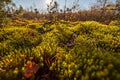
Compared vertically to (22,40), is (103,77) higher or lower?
higher

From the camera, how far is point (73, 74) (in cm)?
655

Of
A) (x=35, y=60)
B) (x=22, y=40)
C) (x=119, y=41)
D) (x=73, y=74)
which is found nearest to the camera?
(x=73, y=74)

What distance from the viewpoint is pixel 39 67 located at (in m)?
7.61

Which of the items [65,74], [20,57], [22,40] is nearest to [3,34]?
[22,40]

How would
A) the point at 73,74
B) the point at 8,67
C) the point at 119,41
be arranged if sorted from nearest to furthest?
the point at 73,74 < the point at 8,67 < the point at 119,41

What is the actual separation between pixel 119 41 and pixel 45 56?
556 cm

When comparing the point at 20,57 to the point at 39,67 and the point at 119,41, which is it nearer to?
the point at 39,67

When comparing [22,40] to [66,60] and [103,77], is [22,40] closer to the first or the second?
[66,60]

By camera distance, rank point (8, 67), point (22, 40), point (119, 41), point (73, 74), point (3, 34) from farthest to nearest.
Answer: point (3, 34)
point (22, 40)
point (119, 41)
point (8, 67)
point (73, 74)

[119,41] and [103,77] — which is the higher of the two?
[103,77]

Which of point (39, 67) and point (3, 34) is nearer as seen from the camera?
point (39, 67)

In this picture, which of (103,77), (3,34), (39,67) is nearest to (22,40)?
(3,34)

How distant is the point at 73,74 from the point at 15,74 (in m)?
1.82

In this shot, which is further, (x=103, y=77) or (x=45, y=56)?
(x=45, y=56)
